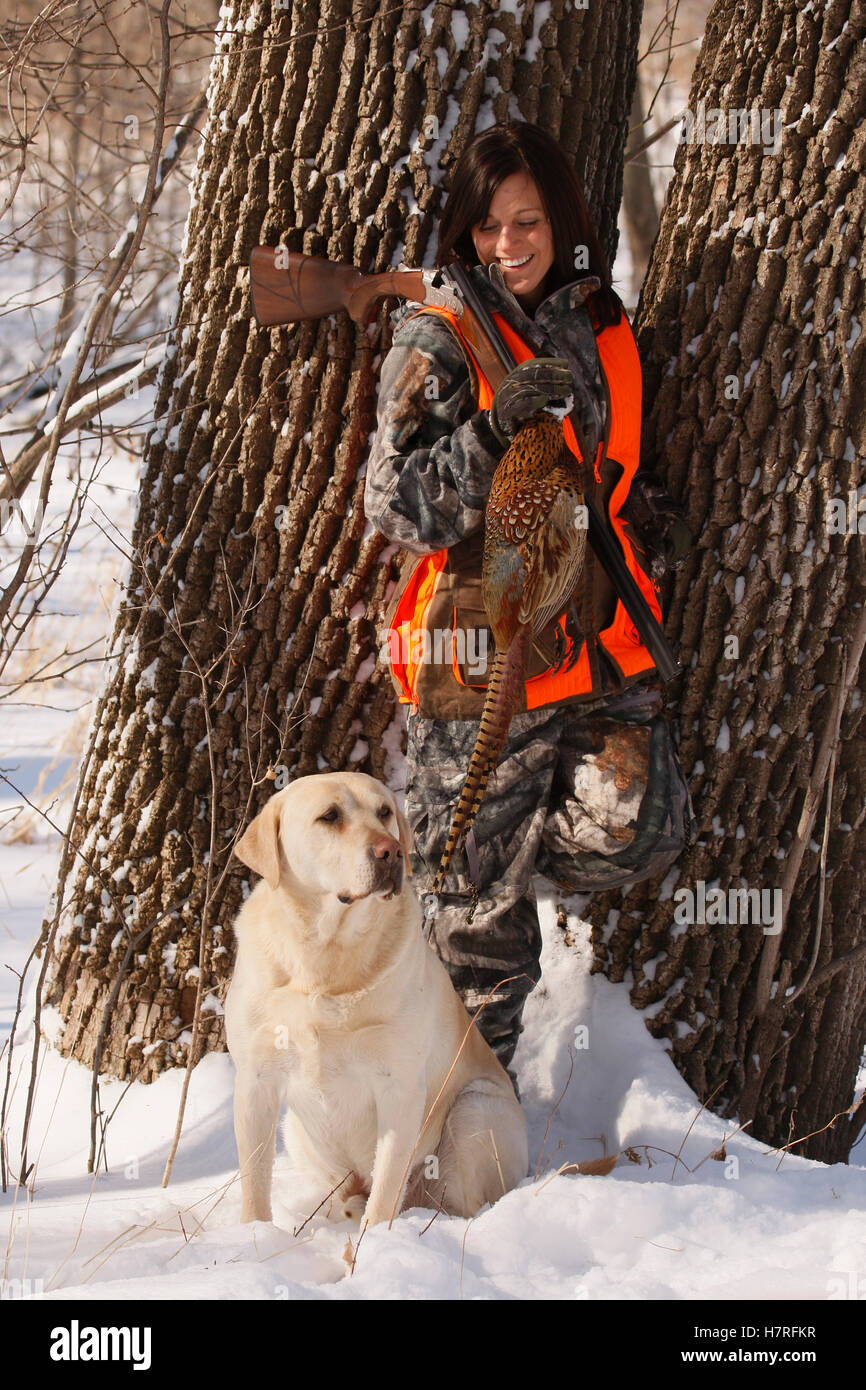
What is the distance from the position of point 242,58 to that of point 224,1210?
3596mm

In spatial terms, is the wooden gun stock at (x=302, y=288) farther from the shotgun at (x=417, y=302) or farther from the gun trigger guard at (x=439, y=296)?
the gun trigger guard at (x=439, y=296)

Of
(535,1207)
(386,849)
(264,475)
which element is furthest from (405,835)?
(264,475)

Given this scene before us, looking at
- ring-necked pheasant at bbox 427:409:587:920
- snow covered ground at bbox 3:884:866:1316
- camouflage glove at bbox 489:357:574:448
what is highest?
camouflage glove at bbox 489:357:574:448

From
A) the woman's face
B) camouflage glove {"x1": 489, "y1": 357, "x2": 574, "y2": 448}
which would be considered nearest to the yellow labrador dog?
camouflage glove {"x1": 489, "y1": 357, "x2": 574, "y2": 448}

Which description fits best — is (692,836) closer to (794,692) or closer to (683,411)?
(794,692)

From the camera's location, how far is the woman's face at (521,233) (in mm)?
3029

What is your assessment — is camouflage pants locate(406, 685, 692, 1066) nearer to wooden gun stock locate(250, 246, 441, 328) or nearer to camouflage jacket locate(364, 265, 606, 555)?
camouflage jacket locate(364, 265, 606, 555)

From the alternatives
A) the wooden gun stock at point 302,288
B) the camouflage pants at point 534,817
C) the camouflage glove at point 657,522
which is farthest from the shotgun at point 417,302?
the camouflage glove at point 657,522

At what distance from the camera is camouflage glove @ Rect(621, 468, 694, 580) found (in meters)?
3.37

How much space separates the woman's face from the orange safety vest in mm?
211

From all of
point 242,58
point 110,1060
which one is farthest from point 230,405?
point 110,1060

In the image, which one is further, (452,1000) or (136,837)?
(136,837)

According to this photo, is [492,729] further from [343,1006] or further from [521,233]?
[521,233]
